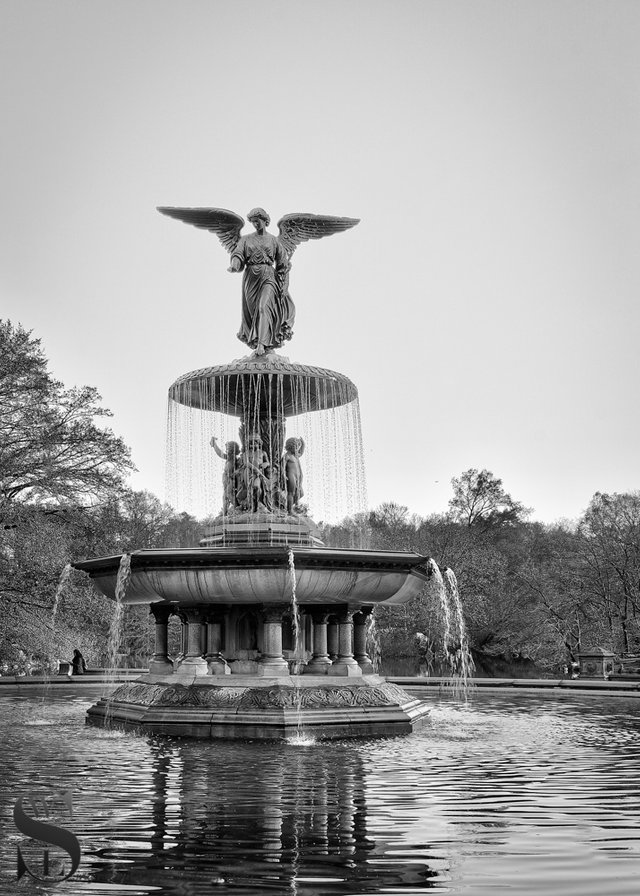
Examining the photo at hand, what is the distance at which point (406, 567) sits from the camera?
47.8 ft

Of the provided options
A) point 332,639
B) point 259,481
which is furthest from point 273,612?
point 259,481

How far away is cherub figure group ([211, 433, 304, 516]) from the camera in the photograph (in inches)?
682

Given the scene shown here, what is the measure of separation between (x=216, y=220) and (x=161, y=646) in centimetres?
745

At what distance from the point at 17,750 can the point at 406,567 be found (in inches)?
230

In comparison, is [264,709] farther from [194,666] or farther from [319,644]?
[319,644]

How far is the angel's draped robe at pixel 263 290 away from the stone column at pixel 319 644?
5.00m

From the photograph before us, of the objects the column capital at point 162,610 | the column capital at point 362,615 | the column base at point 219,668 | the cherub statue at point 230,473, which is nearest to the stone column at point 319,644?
the column capital at point 362,615

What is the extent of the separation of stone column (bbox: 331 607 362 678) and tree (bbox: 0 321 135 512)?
13315 mm

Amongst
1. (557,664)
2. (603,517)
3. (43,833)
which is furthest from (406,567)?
(603,517)

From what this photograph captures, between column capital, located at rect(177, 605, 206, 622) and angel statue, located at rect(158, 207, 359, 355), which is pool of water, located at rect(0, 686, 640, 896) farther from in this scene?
angel statue, located at rect(158, 207, 359, 355)

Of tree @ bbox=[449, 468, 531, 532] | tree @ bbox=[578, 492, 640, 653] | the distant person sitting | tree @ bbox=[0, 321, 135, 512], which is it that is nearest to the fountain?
tree @ bbox=[0, 321, 135, 512]

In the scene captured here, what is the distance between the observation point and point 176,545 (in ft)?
152

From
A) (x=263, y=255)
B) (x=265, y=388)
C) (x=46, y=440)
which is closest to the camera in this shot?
(x=265, y=388)

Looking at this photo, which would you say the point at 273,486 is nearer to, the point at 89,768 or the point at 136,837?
the point at 89,768
